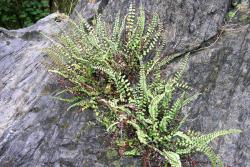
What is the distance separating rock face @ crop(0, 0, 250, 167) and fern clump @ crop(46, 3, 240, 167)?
0.19m

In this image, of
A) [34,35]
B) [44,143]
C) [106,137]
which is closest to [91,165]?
[106,137]

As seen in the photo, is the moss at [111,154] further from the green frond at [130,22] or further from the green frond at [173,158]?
the green frond at [130,22]

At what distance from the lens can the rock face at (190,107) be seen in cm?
443

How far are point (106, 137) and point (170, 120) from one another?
31.0 inches

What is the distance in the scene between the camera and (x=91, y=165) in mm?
4340

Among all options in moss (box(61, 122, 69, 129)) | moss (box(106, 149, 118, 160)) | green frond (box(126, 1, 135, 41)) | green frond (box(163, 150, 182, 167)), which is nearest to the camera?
green frond (box(163, 150, 182, 167))

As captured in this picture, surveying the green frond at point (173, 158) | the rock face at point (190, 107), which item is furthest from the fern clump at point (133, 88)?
the rock face at point (190, 107)

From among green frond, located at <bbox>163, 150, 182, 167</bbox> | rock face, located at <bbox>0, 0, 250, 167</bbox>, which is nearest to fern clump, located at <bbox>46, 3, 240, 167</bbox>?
green frond, located at <bbox>163, 150, 182, 167</bbox>

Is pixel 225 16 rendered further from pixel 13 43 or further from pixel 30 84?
pixel 13 43

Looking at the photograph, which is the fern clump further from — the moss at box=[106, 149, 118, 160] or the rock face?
the rock face

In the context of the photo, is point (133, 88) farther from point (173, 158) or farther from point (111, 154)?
point (173, 158)

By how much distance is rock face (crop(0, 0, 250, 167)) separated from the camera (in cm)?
443

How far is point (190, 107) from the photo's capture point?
4680 mm

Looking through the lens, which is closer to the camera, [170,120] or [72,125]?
[170,120]
